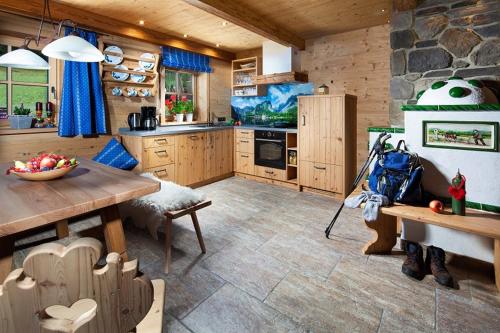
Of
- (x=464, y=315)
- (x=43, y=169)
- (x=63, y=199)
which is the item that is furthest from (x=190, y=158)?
(x=464, y=315)

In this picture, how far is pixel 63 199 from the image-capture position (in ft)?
4.78

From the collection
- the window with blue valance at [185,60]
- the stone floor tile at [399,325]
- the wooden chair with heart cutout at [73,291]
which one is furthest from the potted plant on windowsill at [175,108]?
the wooden chair with heart cutout at [73,291]

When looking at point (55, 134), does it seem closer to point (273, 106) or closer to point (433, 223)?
point (273, 106)

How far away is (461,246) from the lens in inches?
92.4

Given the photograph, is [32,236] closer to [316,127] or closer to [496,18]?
[316,127]

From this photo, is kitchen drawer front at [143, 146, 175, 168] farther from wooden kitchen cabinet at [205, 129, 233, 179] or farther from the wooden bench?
the wooden bench

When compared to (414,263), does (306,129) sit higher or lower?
higher

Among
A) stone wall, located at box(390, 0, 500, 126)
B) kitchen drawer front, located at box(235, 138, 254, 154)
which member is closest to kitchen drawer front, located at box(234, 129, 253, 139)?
kitchen drawer front, located at box(235, 138, 254, 154)

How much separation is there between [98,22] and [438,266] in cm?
427

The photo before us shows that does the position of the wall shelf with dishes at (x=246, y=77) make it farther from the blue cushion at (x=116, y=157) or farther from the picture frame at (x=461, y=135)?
the picture frame at (x=461, y=135)

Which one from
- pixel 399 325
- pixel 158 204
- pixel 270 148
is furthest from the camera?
pixel 270 148

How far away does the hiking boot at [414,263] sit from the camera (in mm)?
2080

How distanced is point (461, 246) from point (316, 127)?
7.31 ft

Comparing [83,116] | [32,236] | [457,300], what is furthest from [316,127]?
[32,236]
